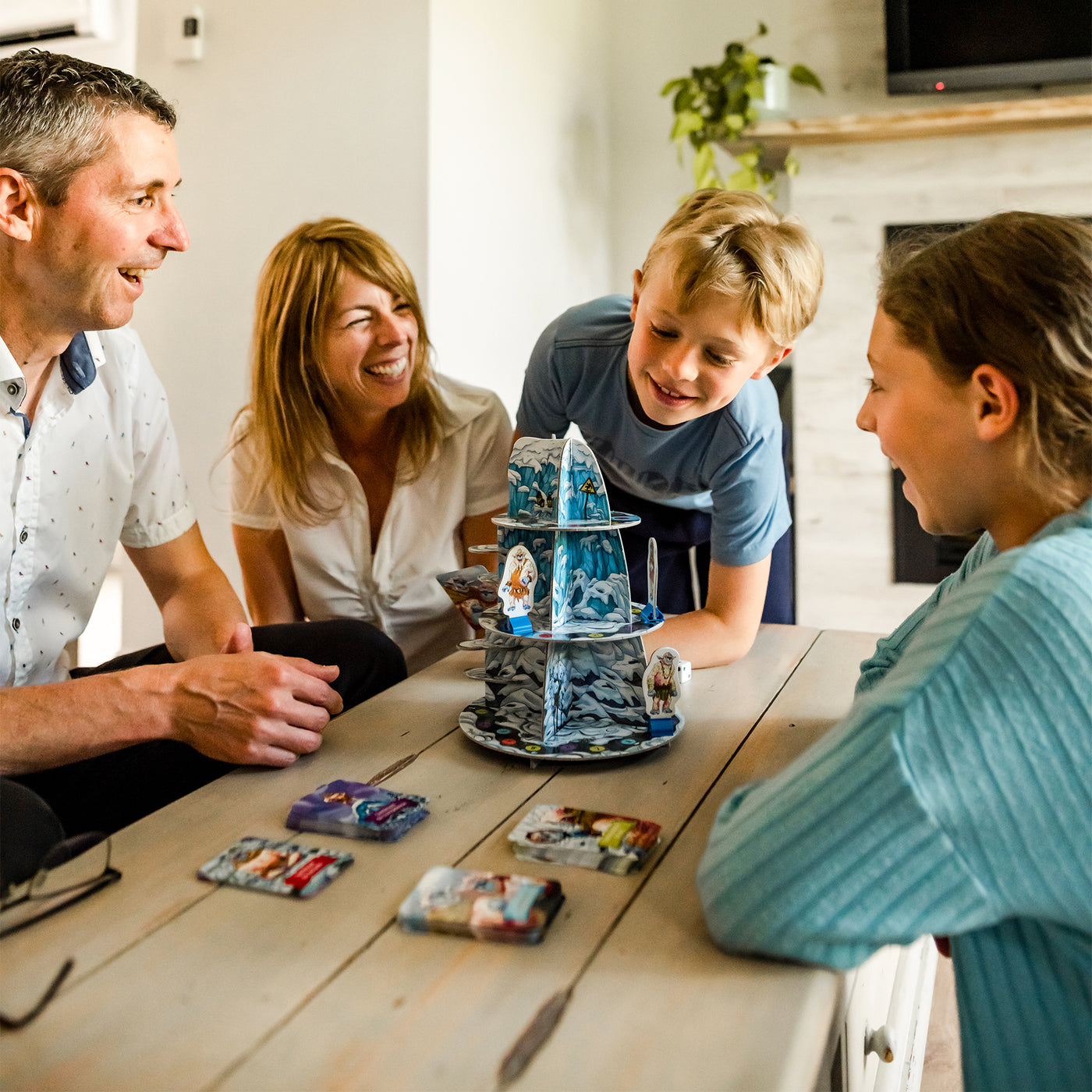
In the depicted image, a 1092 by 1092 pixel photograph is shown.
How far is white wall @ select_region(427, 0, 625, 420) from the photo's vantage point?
2555 millimetres

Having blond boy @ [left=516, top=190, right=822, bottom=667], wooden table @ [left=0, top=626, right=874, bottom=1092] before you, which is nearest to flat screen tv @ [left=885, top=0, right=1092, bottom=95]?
blond boy @ [left=516, top=190, right=822, bottom=667]

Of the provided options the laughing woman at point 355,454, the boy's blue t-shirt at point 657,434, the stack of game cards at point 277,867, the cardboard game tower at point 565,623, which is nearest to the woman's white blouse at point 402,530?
the laughing woman at point 355,454

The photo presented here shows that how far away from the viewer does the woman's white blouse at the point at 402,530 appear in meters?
1.77

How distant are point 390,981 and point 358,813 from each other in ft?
0.77

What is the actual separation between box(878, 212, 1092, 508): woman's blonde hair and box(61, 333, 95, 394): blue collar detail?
1.08 meters

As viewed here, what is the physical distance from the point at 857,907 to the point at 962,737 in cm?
13

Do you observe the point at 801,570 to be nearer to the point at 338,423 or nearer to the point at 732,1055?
the point at 338,423

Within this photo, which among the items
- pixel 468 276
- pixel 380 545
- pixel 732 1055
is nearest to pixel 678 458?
pixel 380 545

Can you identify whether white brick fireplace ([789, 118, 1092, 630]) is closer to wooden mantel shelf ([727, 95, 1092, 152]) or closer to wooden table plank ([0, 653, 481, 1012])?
wooden mantel shelf ([727, 95, 1092, 152])

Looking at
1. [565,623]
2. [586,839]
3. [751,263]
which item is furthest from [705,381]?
[586,839]

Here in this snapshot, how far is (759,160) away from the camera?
11.3 feet

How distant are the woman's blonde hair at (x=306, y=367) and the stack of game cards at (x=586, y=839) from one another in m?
0.97

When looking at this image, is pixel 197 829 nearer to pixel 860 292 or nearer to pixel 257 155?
pixel 257 155

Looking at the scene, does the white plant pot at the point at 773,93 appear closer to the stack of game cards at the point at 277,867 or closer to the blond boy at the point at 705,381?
the blond boy at the point at 705,381
